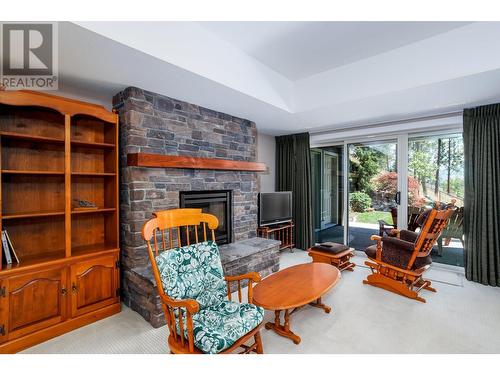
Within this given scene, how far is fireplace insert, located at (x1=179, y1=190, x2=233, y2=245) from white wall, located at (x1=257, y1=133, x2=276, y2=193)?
59.9 inches

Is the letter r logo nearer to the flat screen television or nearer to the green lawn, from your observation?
the flat screen television

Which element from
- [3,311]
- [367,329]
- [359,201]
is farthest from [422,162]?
[3,311]

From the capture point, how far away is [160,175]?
8.89ft

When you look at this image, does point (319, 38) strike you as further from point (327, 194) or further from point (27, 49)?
point (327, 194)

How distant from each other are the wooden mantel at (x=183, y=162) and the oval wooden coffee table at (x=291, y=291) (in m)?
1.57

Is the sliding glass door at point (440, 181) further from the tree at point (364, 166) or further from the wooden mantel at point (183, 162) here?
the wooden mantel at point (183, 162)

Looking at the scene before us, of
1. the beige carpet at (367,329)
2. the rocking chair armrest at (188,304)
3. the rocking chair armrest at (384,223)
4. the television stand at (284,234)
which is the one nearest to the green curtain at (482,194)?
the beige carpet at (367,329)

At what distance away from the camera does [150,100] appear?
263 centimetres

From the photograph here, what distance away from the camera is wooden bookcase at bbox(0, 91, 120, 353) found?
1.92m

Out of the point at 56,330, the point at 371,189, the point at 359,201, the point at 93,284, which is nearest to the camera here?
the point at 56,330

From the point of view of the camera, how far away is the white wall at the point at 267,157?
485 centimetres

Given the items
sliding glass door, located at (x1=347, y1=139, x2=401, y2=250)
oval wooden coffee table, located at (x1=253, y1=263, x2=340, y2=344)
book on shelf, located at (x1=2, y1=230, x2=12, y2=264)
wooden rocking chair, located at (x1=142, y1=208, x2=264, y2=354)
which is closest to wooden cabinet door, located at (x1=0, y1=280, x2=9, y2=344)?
book on shelf, located at (x1=2, y1=230, x2=12, y2=264)

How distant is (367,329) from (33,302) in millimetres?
2813
